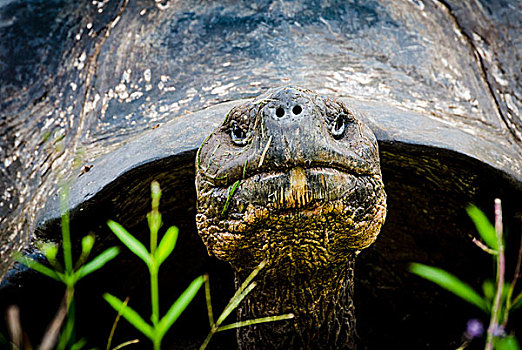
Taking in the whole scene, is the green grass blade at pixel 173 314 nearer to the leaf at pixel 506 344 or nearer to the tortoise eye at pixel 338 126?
the leaf at pixel 506 344

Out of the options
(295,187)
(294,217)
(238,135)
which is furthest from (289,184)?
(238,135)

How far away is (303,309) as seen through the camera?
2035mm

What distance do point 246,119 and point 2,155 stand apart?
1.50m

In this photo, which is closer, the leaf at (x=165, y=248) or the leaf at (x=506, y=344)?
the leaf at (x=506, y=344)

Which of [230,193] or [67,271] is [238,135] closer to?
[230,193]

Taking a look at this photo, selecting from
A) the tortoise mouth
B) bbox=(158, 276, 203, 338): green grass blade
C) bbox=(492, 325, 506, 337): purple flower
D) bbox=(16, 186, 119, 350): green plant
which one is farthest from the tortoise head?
bbox=(492, 325, 506, 337): purple flower

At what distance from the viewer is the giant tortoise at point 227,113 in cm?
202

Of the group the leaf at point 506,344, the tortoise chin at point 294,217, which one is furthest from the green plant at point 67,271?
the leaf at point 506,344

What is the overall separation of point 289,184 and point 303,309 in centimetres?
70

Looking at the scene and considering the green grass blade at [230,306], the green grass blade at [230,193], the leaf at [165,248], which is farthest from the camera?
the green grass blade at [230,193]

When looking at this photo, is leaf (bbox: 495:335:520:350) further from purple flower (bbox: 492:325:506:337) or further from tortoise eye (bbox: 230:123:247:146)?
tortoise eye (bbox: 230:123:247:146)

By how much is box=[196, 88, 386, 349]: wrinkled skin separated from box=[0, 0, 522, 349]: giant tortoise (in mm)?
19

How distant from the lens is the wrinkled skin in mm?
1448

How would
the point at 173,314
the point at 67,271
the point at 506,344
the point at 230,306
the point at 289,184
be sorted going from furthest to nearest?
1. the point at 289,184
2. the point at 230,306
3. the point at 67,271
4. the point at 173,314
5. the point at 506,344
